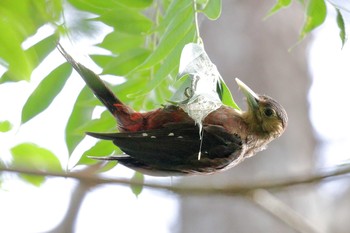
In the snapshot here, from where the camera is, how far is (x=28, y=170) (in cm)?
166

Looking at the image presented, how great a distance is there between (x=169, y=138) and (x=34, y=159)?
1.46 ft

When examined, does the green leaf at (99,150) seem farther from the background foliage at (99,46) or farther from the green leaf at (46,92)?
the green leaf at (46,92)

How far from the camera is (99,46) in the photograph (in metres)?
1.70

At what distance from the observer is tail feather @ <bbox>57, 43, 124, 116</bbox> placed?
141cm

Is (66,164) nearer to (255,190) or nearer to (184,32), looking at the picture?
(184,32)

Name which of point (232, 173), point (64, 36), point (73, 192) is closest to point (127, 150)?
point (64, 36)

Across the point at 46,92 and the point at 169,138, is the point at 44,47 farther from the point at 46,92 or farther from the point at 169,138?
the point at 169,138

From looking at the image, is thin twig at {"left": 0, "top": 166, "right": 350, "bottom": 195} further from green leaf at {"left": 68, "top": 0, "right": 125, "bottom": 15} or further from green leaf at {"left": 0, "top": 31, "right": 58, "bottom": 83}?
green leaf at {"left": 68, "top": 0, "right": 125, "bottom": 15}

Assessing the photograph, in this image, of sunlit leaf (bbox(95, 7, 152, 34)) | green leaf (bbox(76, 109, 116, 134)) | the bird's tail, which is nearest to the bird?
the bird's tail

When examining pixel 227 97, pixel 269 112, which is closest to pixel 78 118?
pixel 227 97

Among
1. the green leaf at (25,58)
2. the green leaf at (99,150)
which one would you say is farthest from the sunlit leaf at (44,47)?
the green leaf at (99,150)

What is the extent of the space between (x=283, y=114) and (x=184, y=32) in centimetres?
49

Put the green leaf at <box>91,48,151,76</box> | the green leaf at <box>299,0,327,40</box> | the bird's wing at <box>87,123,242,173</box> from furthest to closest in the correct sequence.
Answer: the green leaf at <box>91,48,151,76</box>
the green leaf at <box>299,0,327,40</box>
the bird's wing at <box>87,123,242,173</box>

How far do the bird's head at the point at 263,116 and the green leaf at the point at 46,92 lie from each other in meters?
0.47
